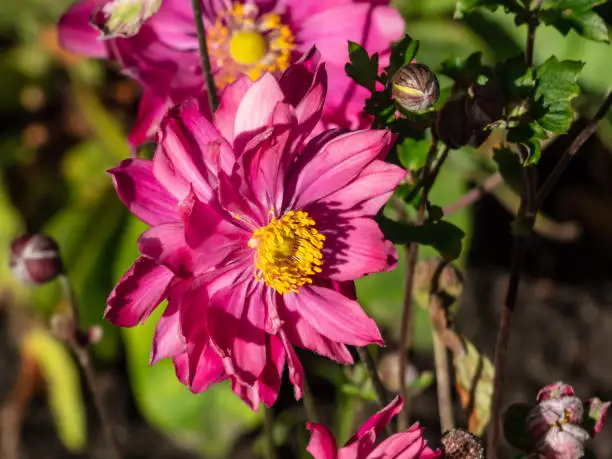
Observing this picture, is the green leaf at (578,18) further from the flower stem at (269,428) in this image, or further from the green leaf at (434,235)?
the flower stem at (269,428)

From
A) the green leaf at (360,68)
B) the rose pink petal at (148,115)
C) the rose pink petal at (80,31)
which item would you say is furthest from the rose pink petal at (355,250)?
the rose pink petal at (80,31)

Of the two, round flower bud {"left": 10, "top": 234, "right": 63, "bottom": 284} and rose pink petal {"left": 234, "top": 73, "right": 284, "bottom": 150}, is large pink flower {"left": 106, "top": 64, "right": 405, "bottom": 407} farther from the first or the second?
round flower bud {"left": 10, "top": 234, "right": 63, "bottom": 284}

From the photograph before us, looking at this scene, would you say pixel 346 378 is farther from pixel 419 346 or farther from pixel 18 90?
pixel 18 90

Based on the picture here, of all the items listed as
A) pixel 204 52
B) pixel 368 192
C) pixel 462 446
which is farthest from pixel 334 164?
pixel 462 446

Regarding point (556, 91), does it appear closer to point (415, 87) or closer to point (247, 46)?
point (415, 87)

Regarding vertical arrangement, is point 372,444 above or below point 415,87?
below

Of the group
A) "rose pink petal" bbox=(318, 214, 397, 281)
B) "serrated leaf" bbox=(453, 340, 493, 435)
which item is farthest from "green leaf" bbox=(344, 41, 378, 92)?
"serrated leaf" bbox=(453, 340, 493, 435)
